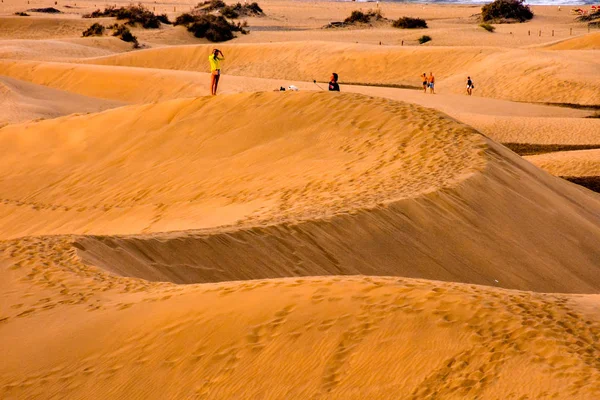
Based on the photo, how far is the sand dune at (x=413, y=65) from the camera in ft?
118

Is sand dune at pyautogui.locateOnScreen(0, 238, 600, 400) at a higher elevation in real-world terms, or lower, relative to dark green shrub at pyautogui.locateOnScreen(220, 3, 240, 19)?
higher

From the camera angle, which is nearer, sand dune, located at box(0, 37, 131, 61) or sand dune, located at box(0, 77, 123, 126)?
sand dune, located at box(0, 77, 123, 126)

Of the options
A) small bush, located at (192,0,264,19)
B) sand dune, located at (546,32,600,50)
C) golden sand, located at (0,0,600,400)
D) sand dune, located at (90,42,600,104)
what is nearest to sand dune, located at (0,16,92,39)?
small bush, located at (192,0,264,19)

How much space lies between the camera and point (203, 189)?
595 inches

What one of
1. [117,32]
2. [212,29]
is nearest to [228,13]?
[212,29]

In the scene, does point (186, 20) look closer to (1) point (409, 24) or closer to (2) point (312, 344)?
(1) point (409, 24)

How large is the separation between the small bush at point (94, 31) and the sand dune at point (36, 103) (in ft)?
87.2

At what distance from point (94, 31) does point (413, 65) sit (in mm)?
22957

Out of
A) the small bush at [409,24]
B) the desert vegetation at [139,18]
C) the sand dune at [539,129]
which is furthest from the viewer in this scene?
the small bush at [409,24]

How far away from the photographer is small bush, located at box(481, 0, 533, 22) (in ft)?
224

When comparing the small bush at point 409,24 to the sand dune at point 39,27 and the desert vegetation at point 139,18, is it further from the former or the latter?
the sand dune at point 39,27

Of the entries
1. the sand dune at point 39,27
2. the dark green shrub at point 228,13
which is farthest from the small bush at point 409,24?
the sand dune at point 39,27

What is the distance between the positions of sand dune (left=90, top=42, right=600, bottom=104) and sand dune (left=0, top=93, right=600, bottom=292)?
65.3ft

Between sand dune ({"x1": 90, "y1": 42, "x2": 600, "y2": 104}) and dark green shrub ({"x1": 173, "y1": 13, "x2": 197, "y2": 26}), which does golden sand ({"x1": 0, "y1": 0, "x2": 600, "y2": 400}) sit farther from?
dark green shrub ({"x1": 173, "y1": 13, "x2": 197, "y2": 26})
